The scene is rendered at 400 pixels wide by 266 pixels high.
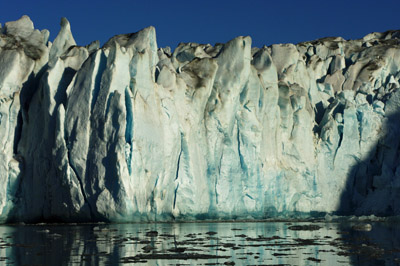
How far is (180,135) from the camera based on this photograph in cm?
3300

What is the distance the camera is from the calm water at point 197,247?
16.4m

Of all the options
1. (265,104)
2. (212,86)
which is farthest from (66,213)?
(265,104)

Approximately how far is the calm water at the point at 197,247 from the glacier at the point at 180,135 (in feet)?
13.4

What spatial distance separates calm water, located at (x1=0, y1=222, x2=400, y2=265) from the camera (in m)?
16.4

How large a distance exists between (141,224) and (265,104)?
35.9ft

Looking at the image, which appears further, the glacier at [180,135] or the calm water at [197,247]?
the glacier at [180,135]

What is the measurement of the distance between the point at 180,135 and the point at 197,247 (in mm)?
13825

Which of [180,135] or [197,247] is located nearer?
[197,247]

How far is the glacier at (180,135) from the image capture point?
29.8 metres

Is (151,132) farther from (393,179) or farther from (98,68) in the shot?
(393,179)

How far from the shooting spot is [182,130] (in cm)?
3325

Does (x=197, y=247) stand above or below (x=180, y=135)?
below

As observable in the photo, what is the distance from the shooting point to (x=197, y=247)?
19.6 meters

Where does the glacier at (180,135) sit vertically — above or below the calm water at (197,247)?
above
